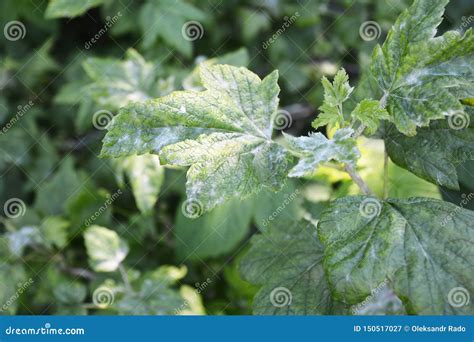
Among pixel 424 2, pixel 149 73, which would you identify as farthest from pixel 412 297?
pixel 149 73

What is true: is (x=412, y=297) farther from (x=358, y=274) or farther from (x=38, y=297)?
(x=38, y=297)

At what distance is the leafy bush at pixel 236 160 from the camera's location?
1.57 m

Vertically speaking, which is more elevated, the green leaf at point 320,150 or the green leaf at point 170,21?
the green leaf at point 170,21

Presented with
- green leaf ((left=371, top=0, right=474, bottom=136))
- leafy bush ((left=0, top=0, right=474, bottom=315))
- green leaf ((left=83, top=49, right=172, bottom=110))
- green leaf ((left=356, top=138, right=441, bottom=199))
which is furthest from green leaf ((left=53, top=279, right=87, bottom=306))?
green leaf ((left=371, top=0, right=474, bottom=136))

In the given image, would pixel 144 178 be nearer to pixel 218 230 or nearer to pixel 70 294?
pixel 218 230

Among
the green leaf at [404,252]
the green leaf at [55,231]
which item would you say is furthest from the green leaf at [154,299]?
the green leaf at [404,252]

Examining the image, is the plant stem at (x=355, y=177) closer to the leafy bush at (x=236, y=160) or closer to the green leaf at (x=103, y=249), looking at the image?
the leafy bush at (x=236, y=160)

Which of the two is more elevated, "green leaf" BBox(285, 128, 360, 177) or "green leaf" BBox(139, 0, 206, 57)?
"green leaf" BBox(139, 0, 206, 57)

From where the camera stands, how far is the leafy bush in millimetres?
1568

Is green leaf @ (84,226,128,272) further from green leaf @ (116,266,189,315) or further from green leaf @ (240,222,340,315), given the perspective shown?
green leaf @ (240,222,340,315)

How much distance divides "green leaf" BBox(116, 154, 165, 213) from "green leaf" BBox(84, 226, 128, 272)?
0.24 m

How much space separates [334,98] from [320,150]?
0.74 ft

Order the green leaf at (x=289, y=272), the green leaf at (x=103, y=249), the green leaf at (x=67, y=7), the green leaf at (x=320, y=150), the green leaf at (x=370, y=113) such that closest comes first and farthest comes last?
the green leaf at (x=320, y=150) < the green leaf at (x=370, y=113) < the green leaf at (x=289, y=272) < the green leaf at (x=103, y=249) < the green leaf at (x=67, y=7)

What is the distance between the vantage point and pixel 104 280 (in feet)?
11.0
